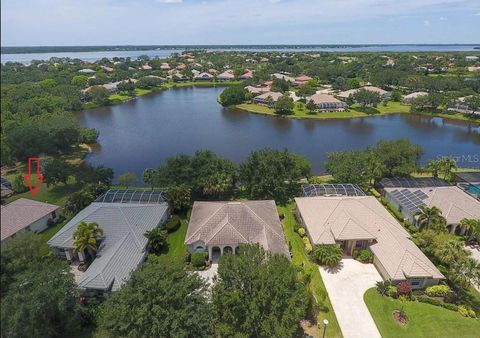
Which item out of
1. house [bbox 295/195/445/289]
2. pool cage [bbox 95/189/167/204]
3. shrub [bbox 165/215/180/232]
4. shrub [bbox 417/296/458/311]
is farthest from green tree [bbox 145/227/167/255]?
shrub [bbox 417/296/458/311]

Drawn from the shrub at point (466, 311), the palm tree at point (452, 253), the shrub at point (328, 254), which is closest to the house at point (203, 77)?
the shrub at point (328, 254)

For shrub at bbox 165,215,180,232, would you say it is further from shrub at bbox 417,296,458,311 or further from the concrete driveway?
shrub at bbox 417,296,458,311

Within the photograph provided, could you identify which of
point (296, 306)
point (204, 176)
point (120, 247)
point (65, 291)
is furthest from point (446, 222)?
point (65, 291)

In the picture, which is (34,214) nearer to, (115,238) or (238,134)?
(115,238)

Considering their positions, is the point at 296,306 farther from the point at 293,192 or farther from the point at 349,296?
the point at 293,192

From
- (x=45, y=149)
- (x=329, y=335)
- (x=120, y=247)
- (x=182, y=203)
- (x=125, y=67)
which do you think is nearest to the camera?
(x=329, y=335)

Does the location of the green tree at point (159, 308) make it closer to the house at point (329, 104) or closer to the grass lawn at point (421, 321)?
the grass lawn at point (421, 321)

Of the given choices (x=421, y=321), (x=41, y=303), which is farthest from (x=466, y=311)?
(x=41, y=303)
